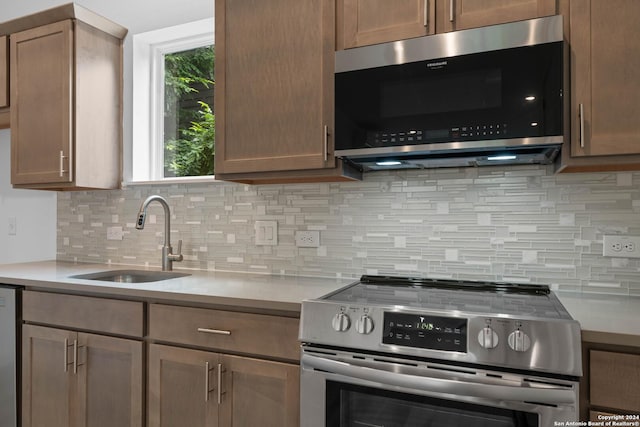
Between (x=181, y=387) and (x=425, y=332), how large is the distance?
1001mm

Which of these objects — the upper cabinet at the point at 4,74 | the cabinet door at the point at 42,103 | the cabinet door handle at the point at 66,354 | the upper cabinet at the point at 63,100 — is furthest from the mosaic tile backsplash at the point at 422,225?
the upper cabinet at the point at 4,74

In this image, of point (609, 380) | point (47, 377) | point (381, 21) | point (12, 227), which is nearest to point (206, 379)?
point (47, 377)

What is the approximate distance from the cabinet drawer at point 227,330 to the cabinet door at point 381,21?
1119 millimetres

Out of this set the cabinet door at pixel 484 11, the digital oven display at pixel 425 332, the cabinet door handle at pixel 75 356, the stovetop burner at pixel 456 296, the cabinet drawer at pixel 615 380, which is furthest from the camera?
the cabinet door handle at pixel 75 356

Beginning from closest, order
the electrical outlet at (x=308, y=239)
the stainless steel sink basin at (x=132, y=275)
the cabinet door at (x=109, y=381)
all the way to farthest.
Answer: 1. the cabinet door at (x=109, y=381)
2. the electrical outlet at (x=308, y=239)
3. the stainless steel sink basin at (x=132, y=275)

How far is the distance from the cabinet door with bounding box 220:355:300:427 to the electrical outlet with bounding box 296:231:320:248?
0.70m

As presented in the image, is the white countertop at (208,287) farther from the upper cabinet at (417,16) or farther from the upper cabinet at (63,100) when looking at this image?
the upper cabinet at (417,16)

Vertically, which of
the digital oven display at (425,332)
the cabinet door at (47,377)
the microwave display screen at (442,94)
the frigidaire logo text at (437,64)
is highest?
the frigidaire logo text at (437,64)

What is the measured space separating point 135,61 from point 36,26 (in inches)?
21.3

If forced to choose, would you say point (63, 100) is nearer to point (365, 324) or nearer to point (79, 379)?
point (79, 379)

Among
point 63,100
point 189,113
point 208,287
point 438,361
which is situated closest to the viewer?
point 438,361

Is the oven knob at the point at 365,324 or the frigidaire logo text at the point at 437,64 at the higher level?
the frigidaire logo text at the point at 437,64

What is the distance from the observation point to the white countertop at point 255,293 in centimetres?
116

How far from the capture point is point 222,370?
1554 mm
